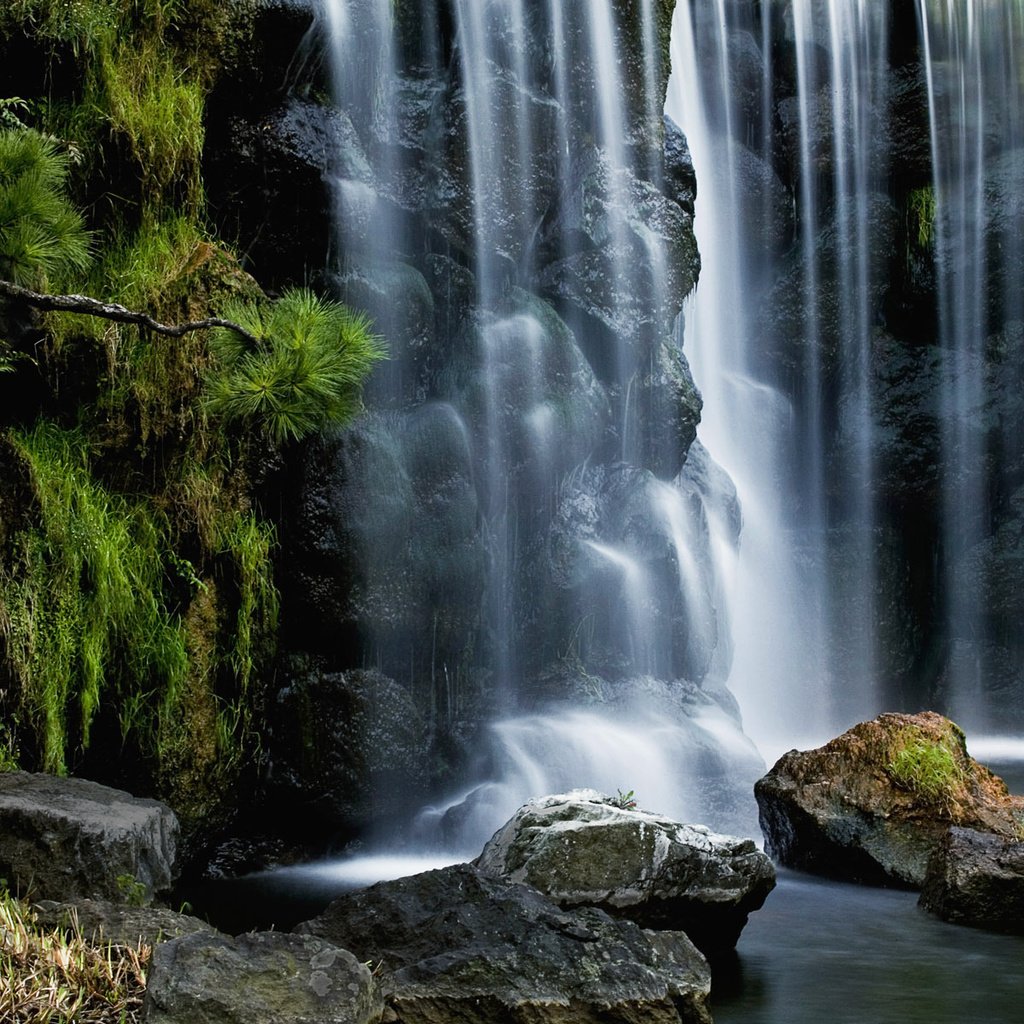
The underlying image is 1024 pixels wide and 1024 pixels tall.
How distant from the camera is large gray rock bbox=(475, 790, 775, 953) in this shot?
629cm

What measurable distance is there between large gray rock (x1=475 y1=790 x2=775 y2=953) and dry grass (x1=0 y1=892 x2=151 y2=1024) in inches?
96.0

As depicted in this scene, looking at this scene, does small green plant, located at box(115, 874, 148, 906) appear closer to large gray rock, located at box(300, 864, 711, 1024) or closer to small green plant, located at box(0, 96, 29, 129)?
large gray rock, located at box(300, 864, 711, 1024)

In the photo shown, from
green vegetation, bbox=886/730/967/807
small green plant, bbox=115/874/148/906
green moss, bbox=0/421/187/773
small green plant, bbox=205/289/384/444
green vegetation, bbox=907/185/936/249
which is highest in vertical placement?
green vegetation, bbox=907/185/936/249

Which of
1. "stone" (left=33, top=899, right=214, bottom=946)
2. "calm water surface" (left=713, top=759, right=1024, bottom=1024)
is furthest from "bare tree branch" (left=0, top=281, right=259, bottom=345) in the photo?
"calm water surface" (left=713, top=759, right=1024, bottom=1024)

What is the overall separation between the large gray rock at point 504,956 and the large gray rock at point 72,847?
1.00 m

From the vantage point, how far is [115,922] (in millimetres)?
4625

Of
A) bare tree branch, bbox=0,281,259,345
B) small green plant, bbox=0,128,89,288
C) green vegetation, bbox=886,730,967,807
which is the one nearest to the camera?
bare tree branch, bbox=0,281,259,345

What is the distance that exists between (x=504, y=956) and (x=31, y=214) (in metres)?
5.03

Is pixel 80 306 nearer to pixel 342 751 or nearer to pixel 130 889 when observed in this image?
pixel 130 889

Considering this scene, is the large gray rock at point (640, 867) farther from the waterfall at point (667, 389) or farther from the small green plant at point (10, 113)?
the small green plant at point (10, 113)

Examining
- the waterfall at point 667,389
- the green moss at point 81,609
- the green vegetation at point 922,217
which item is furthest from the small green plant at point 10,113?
the green vegetation at point 922,217

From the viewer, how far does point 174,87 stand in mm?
8914

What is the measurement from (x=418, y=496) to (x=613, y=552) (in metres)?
2.67

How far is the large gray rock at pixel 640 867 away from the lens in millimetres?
6289
